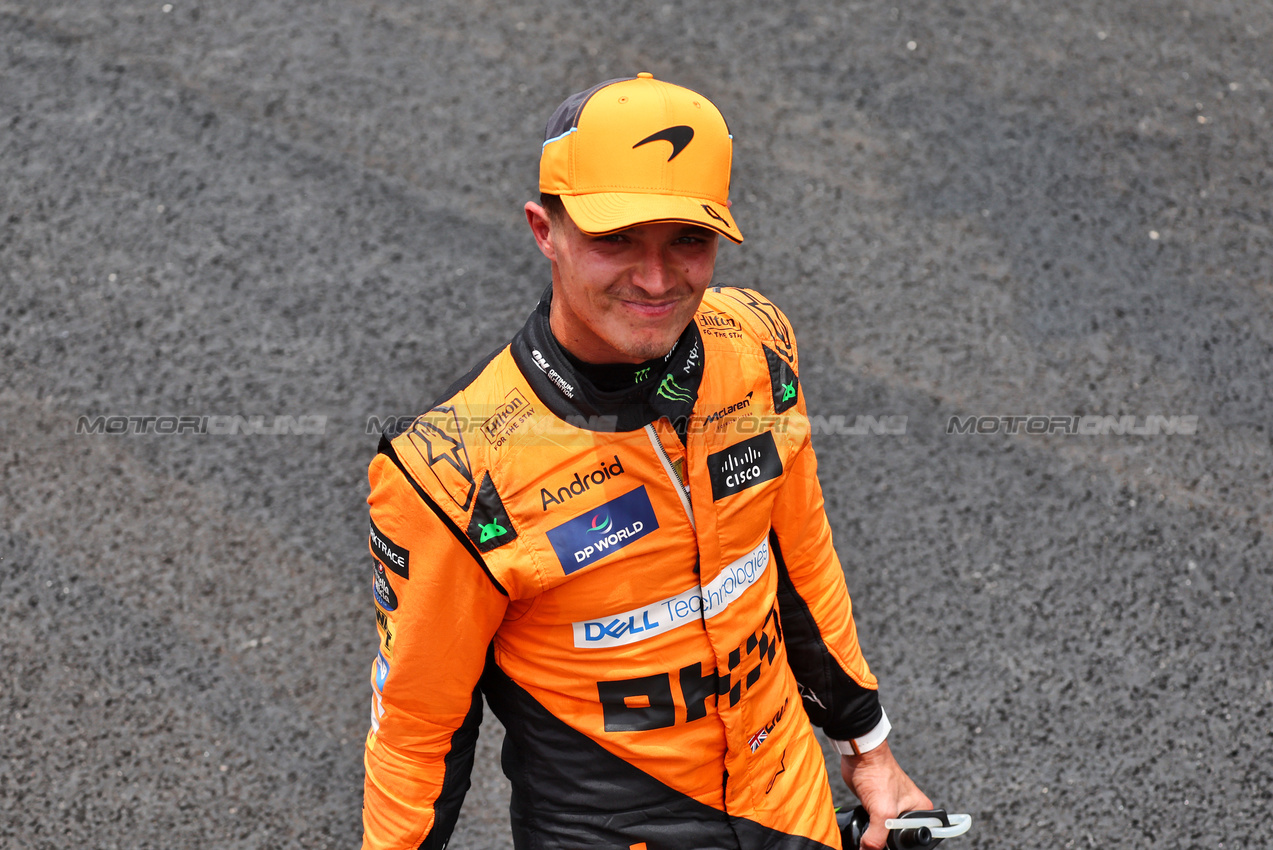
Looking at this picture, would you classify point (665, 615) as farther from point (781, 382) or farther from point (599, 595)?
point (781, 382)

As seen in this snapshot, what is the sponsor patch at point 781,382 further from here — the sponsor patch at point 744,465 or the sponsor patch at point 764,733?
the sponsor patch at point 764,733

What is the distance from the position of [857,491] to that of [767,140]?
1.86 metres

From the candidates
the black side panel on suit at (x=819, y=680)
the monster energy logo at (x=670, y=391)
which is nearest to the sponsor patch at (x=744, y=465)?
the monster energy logo at (x=670, y=391)

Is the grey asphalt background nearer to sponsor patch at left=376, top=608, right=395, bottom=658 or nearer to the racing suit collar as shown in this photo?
sponsor patch at left=376, top=608, right=395, bottom=658

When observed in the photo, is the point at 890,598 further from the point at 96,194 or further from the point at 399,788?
the point at 96,194

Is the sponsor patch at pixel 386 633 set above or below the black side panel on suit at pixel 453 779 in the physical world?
above

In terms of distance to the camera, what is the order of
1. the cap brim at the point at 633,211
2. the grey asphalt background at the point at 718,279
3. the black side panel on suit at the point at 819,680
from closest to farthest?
the cap brim at the point at 633,211, the black side panel on suit at the point at 819,680, the grey asphalt background at the point at 718,279

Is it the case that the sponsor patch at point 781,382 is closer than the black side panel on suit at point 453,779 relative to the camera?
No

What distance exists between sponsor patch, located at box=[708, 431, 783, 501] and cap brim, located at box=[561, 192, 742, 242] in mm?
448

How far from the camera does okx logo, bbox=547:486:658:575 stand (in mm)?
1858

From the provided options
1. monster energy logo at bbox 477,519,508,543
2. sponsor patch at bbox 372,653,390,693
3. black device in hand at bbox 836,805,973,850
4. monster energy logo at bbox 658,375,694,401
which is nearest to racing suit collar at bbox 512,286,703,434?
monster energy logo at bbox 658,375,694,401

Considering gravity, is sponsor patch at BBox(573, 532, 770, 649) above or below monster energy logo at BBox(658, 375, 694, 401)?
below

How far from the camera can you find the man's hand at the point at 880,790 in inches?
91.6

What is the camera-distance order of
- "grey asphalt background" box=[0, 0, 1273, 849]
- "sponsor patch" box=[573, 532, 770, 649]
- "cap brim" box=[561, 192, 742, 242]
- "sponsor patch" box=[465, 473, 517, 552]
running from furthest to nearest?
"grey asphalt background" box=[0, 0, 1273, 849], "sponsor patch" box=[573, 532, 770, 649], "sponsor patch" box=[465, 473, 517, 552], "cap brim" box=[561, 192, 742, 242]
